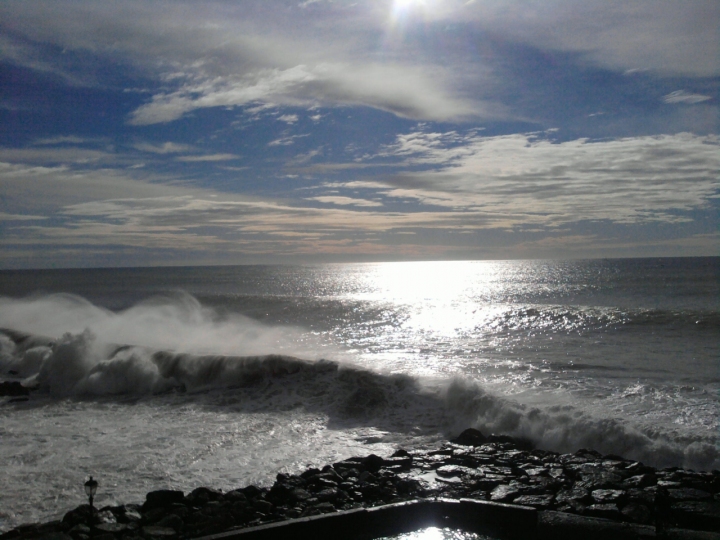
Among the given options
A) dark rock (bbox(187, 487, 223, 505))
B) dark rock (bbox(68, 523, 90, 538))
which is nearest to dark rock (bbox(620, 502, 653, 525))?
dark rock (bbox(187, 487, 223, 505))

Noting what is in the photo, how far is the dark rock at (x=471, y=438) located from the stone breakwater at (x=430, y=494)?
1215mm

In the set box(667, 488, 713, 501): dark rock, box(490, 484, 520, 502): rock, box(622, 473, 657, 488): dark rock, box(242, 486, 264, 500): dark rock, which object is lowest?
box(242, 486, 264, 500): dark rock

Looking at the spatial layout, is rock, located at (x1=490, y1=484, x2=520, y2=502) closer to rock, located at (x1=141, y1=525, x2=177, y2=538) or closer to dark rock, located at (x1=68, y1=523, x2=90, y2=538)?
rock, located at (x1=141, y1=525, x2=177, y2=538)

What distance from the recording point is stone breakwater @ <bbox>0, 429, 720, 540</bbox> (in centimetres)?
768

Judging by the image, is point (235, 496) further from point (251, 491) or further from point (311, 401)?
point (311, 401)

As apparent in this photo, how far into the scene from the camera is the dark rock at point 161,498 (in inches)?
336

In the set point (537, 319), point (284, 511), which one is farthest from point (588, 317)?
point (284, 511)

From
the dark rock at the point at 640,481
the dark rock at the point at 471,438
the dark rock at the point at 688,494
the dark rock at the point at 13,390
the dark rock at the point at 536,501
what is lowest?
the dark rock at the point at 13,390

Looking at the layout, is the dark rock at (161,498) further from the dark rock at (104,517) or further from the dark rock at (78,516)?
the dark rock at (78,516)

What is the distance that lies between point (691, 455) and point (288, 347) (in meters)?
19.6

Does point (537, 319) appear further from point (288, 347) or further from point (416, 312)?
point (288, 347)

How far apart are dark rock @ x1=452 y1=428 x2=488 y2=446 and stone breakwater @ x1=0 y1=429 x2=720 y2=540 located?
1215 mm

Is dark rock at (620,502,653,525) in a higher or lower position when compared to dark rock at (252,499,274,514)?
higher

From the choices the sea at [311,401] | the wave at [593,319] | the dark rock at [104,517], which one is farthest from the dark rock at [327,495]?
the wave at [593,319]
